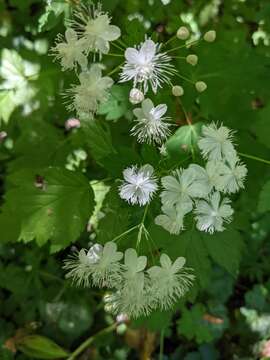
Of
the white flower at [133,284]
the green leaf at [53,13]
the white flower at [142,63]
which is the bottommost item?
the white flower at [133,284]

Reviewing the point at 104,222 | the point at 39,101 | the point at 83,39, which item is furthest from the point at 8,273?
the point at 83,39

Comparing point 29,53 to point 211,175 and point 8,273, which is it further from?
point 211,175

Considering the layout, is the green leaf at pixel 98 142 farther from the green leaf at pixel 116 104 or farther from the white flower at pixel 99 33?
the white flower at pixel 99 33

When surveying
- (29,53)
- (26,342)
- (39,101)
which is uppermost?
(29,53)

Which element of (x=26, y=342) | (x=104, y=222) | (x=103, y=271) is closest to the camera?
(x=103, y=271)

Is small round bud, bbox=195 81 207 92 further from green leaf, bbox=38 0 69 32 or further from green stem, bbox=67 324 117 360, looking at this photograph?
green stem, bbox=67 324 117 360

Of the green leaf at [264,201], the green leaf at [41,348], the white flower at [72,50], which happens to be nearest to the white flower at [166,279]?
the green leaf at [264,201]

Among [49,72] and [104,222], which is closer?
[104,222]
